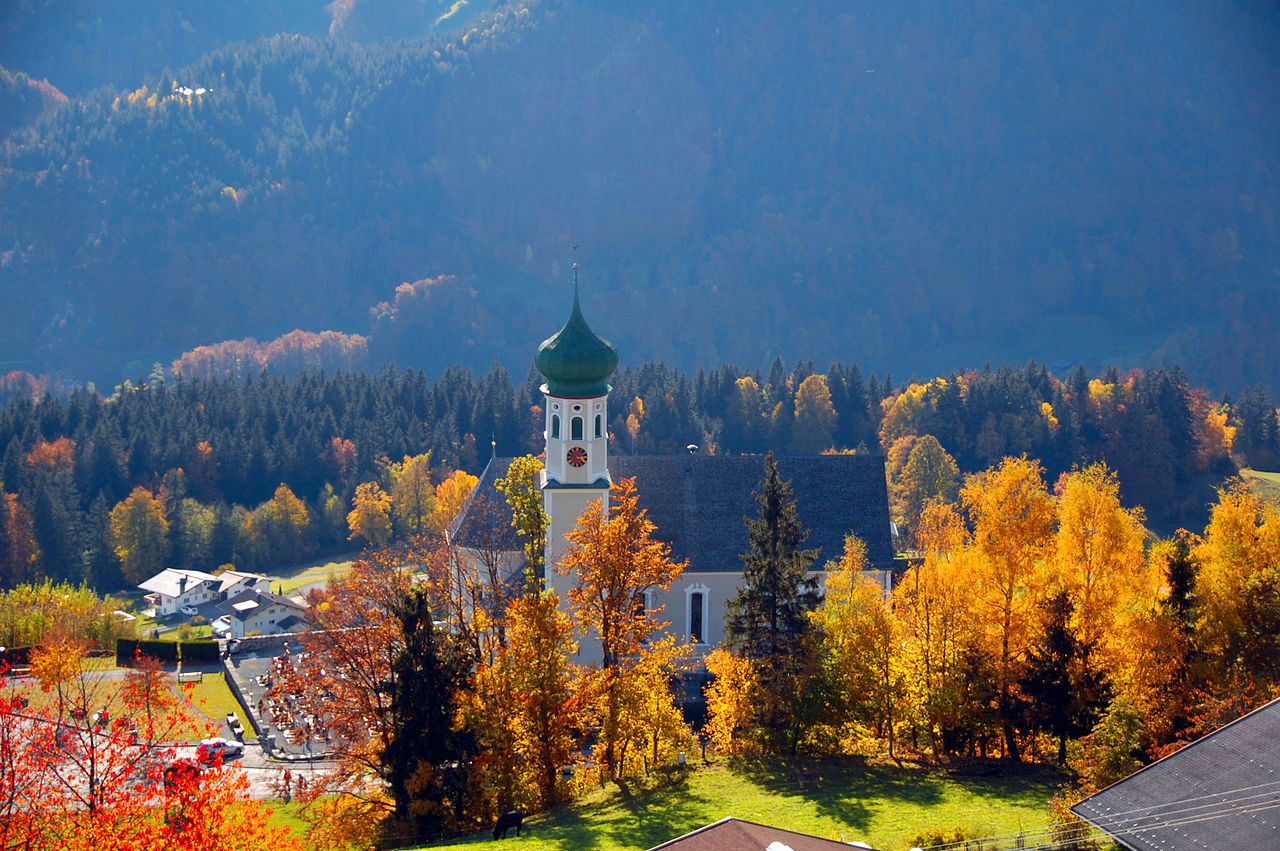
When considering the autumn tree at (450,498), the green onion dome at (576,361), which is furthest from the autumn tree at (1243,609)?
the autumn tree at (450,498)

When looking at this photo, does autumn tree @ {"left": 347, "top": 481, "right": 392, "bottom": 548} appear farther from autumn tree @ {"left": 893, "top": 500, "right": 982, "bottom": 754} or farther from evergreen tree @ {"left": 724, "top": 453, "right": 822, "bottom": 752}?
autumn tree @ {"left": 893, "top": 500, "right": 982, "bottom": 754}

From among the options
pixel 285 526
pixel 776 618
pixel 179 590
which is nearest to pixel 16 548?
pixel 179 590

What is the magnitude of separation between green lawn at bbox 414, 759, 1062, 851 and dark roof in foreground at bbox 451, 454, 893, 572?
13.3 m

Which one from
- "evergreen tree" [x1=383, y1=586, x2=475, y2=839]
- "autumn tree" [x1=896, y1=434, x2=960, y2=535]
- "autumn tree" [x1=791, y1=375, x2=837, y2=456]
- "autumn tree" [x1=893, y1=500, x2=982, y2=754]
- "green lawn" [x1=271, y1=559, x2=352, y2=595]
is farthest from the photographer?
"autumn tree" [x1=791, y1=375, x2=837, y2=456]

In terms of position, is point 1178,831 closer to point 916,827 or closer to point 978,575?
point 916,827

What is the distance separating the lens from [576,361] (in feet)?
145

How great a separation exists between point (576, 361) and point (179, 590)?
46844 millimetres

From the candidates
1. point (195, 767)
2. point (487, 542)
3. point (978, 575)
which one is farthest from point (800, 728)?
point (195, 767)

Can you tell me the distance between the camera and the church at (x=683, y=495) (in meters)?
44.6

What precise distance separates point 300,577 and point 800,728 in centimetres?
6130

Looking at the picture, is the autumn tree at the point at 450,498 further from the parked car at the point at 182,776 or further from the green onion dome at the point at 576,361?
the parked car at the point at 182,776

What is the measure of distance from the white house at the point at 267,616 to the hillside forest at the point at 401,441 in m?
16.7

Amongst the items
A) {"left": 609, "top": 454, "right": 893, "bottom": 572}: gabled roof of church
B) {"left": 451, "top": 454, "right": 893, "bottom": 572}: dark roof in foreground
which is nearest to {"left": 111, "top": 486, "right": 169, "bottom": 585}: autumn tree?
{"left": 451, "top": 454, "right": 893, "bottom": 572}: dark roof in foreground

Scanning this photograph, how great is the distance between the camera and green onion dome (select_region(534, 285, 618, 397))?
44094mm
